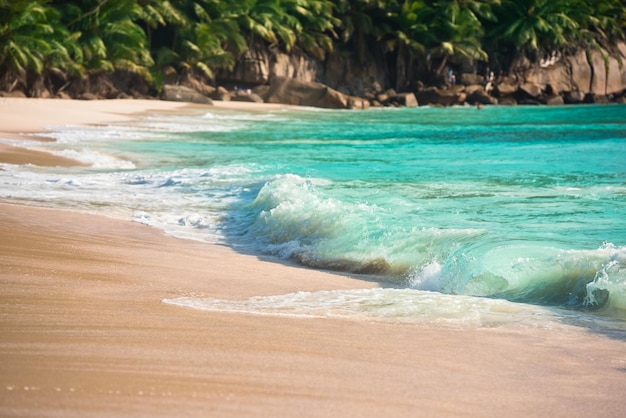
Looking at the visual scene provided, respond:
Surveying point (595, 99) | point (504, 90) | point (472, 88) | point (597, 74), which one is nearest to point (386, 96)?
point (472, 88)

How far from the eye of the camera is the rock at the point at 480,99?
52062 millimetres

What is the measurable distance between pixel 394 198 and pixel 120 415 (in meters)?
7.46

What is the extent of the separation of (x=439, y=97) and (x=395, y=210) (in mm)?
41598

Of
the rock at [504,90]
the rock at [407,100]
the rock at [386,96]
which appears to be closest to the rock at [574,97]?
the rock at [504,90]

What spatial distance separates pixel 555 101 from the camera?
54.8 m

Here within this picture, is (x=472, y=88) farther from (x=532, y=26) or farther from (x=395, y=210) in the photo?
(x=395, y=210)

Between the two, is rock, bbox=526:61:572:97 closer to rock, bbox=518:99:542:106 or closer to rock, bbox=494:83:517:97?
rock, bbox=518:99:542:106

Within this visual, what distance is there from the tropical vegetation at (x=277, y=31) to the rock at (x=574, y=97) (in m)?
3.04

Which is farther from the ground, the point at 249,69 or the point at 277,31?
the point at 277,31

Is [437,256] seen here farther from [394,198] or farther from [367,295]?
[394,198]

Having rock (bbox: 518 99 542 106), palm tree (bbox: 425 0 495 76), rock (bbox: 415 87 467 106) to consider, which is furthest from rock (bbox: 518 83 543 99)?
rock (bbox: 415 87 467 106)

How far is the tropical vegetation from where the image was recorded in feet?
111

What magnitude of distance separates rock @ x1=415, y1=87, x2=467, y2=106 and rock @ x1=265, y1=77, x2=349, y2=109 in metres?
8.04

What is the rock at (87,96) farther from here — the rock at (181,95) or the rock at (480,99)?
the rock at (480,99)
